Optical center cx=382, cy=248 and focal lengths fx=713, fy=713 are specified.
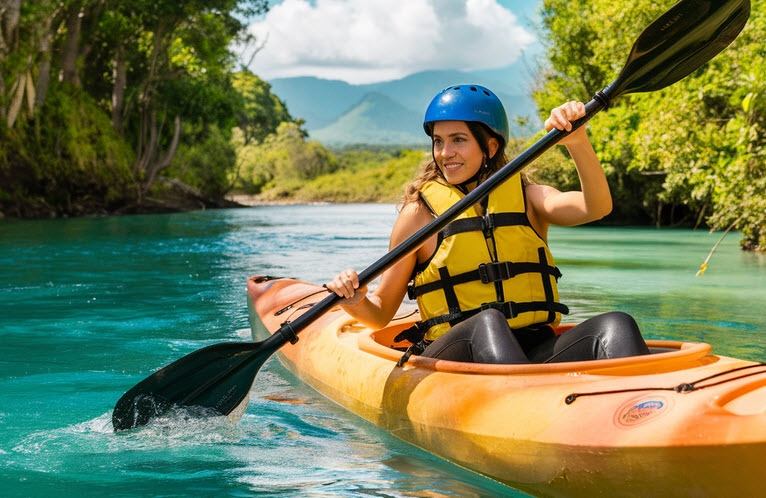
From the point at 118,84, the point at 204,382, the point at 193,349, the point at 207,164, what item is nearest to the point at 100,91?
the point at 118,84

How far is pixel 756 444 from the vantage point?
167 cm

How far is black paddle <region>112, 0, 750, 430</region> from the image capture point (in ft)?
8.53

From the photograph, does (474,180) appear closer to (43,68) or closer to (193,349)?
(193,349)

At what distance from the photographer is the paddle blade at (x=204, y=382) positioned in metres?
2.97

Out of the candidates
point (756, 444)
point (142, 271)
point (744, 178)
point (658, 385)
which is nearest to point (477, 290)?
point (658, 385)

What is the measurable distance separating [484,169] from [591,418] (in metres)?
1.16

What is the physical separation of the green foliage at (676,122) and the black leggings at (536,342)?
11.0 ft

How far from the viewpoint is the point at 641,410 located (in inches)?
76.2

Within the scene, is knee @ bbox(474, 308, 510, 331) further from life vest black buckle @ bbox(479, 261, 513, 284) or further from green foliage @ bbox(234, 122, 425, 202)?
green foliage @ bbox(234, 122, 425, 202)

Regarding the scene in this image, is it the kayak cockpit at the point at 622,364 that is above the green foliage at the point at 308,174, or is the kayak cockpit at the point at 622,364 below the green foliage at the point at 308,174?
below

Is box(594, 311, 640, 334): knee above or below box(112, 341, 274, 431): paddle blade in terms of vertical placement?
above

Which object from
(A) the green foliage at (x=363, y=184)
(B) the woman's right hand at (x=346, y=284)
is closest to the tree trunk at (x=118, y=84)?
(B) the woman's right hand at (x=346, y=284)

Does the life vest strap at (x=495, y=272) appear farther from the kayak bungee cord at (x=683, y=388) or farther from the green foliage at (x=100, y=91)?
the green foliage at (x=100, y=91)

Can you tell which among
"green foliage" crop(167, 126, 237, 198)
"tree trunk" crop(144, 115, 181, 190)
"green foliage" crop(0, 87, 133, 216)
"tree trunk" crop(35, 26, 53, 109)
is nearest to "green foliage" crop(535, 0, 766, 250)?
"tree trunk" crop(144, 115, 181, 190)
